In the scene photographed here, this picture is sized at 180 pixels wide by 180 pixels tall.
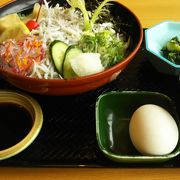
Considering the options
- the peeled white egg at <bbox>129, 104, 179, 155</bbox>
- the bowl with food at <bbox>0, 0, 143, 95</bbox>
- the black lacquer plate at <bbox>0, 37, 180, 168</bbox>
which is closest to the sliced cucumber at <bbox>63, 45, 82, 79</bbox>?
the bowl with food at <bbox>0, 0, 143, 95</bbox>

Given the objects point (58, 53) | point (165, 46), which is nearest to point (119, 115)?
point (58, 53)

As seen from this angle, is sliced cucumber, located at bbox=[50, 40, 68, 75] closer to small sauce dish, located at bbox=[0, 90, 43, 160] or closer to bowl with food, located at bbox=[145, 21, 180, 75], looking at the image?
small sauce dish, located at bbox=[0, 90, 43, 160]

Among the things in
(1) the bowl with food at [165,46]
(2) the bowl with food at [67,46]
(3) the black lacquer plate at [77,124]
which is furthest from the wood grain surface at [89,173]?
→ (1) the bowl with food at [165,46]

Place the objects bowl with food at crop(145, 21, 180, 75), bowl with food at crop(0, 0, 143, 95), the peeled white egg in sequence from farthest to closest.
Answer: bowl with food at crop(145, 21, 180, 75)
bowl with food at crop(0, 0, 143, 95)
the peeled white egg

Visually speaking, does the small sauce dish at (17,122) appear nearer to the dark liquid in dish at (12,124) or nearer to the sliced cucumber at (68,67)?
the dark liquid in dish at (12,124)

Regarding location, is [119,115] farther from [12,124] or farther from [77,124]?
[12,124]

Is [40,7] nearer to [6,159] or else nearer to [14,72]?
[14,72]

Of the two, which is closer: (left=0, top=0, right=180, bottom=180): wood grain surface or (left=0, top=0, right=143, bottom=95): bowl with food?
(left=0, top=0, right=180, bottom=180): wood grain surface
